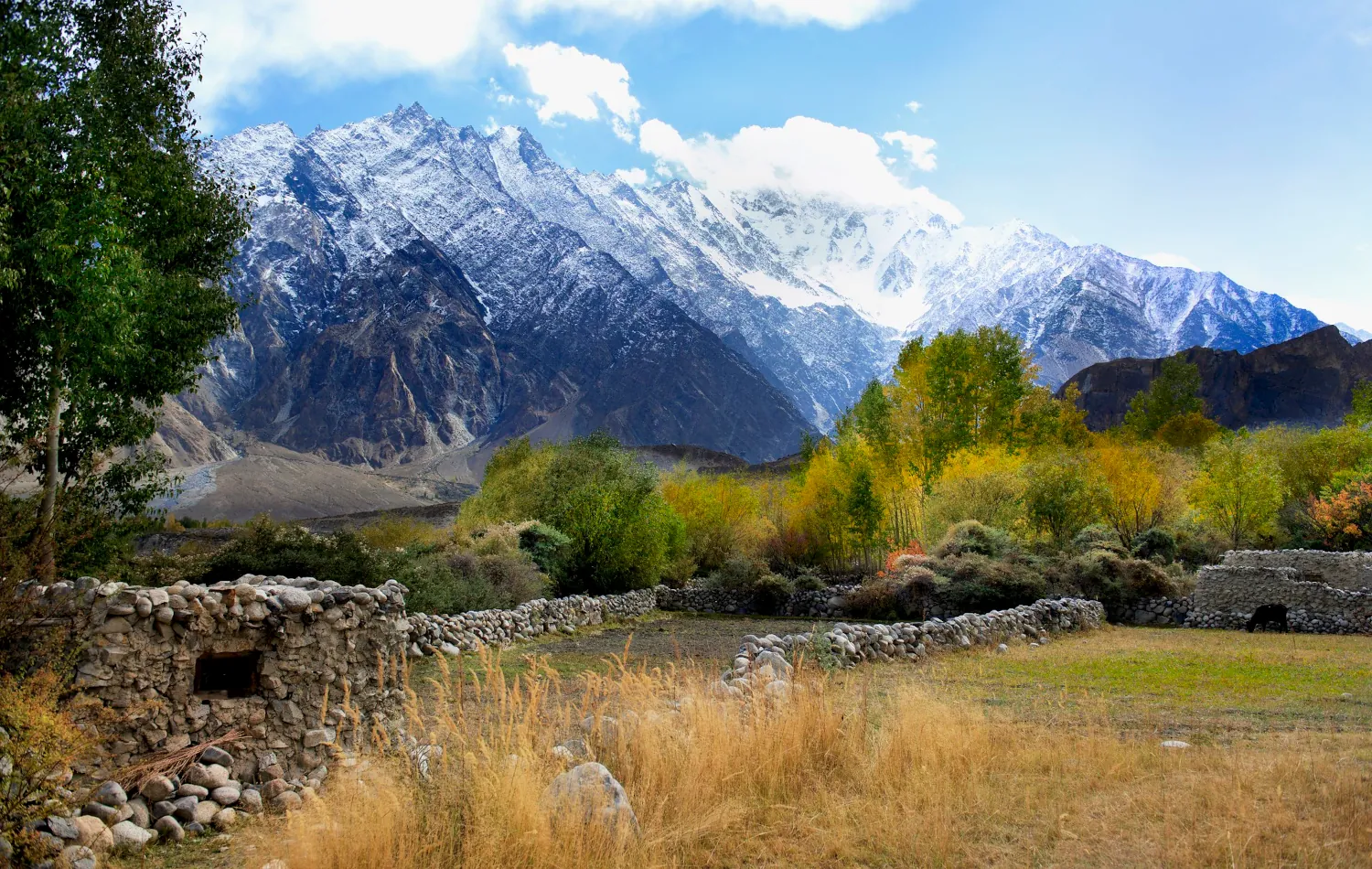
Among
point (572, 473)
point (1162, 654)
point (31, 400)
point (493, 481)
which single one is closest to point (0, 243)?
point (31, 400)

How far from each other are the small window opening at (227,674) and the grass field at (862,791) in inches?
61.7

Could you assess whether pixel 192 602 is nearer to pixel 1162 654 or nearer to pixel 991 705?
pixel 991 705

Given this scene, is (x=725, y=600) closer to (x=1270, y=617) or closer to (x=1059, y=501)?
(x=1059, y=501)

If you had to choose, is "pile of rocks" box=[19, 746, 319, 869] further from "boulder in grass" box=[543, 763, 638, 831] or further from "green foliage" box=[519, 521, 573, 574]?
"green foliage" box=[519, 521, 573, 574]

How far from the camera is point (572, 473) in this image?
115ft

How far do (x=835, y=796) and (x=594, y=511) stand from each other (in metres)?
24.5

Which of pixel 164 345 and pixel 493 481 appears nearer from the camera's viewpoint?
pixel 164 345

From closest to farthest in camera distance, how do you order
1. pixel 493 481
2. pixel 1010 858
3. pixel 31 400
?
pixel 1010 858 < pixel 31 400 < pixel 493 481

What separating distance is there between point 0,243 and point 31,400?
2.61 meters

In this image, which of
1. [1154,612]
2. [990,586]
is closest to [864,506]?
[990,586]

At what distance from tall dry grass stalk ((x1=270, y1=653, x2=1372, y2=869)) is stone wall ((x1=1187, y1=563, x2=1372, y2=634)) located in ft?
61.3

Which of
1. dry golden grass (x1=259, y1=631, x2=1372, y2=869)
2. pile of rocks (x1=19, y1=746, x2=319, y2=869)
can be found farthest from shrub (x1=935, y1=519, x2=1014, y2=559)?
pile of rocks (x1=19, y1=746, x2=319, y2=869)

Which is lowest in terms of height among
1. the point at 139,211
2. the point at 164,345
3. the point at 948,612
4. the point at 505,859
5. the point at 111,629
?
the point at 948,612

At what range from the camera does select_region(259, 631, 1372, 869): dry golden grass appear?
4766 mm
